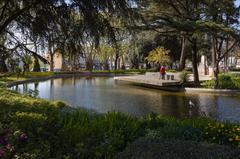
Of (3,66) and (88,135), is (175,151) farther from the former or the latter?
(3,66)

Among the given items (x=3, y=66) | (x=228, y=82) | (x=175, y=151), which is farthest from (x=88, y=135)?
(x=228, y=82)

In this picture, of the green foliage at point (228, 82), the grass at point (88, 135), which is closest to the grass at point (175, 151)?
the grass at point (88, 135)

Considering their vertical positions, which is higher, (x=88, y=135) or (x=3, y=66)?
(x=3, y=66)

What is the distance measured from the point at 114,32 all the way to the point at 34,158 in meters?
3.72

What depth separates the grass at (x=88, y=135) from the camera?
18.1 feet

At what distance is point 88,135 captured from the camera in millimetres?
6238

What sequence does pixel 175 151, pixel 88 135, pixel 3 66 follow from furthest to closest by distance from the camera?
pixel 3 66
pixel 88 135
pixel 175 151

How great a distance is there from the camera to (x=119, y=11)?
7.87m

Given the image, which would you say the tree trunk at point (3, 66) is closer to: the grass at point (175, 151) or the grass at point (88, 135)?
the grass at point (88, 135)

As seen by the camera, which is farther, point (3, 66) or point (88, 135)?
point (3, 66)

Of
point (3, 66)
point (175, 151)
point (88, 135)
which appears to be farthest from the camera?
point (3, 66)

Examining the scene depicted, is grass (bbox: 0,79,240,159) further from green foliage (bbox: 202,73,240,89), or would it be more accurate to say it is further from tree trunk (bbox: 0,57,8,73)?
green foliage (bbox: 202,73,240,89)

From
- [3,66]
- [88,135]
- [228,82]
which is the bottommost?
[228,82]

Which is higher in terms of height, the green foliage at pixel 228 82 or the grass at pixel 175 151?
the grass at pixel 175 151
